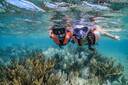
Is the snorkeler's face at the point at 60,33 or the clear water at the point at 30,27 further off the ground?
the snorkeler's face at the point at 60,33

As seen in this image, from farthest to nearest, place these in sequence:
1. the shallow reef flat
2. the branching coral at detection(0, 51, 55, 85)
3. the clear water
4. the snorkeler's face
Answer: the clear water
the snorkeler's face
the shallow reef flat
the branching coral at detection(0, 51, 55, 85)

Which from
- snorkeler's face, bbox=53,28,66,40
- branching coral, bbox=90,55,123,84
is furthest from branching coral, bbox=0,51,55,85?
branching coral, bbox=90,55,123,84

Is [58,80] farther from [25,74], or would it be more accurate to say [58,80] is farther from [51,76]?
[25,74]

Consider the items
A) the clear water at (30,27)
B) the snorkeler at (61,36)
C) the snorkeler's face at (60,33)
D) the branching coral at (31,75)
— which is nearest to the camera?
the branching coral at (31,75)

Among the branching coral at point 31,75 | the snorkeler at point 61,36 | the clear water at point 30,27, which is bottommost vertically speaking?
the clear water at point 30,27

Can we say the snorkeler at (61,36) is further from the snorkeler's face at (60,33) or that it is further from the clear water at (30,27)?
the clear water at (30,27)

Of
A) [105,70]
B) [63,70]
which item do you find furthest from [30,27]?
[105,70]

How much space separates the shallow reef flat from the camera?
30.6ft

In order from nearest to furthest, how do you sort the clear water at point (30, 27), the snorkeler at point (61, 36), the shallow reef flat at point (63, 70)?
the shallow reef flat at point (63, 70) < the snorkeler at point (61, 36) < the clear water at point (30, 27)

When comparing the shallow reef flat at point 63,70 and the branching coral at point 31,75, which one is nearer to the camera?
the branching coral at point 31,75

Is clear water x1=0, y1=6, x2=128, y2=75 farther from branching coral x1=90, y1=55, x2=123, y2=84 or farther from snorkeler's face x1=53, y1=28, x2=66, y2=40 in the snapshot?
snorkeler's face x1=53, y1=28, x2=66, y2=40

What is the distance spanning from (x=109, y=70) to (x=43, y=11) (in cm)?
781

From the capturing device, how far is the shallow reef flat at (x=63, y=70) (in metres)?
9.31

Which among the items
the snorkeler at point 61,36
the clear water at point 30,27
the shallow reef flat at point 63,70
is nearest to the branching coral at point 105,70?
the shallow reef flat at point 63,70
